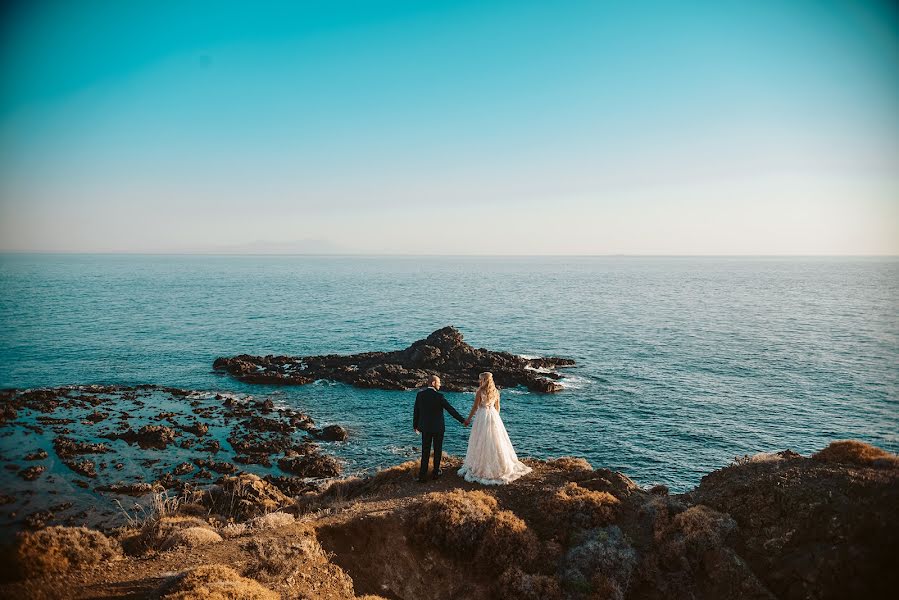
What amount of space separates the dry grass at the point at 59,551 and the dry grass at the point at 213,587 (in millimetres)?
2554

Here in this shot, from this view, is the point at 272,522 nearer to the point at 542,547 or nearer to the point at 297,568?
the point at 297,568

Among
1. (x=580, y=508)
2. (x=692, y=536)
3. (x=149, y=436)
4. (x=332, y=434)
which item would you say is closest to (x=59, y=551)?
(x=580, y=508)

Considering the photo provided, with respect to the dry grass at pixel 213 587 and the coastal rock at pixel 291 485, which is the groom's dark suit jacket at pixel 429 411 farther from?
the coastal rock at pixel 291 485

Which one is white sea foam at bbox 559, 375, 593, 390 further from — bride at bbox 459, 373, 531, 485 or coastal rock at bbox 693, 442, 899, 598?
bride at bbox 459, 373, 531, 485

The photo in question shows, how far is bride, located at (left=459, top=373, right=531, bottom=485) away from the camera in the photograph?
14227 mm

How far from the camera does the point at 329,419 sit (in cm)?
3825

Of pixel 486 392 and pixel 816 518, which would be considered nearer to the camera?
A: pixel 816 518

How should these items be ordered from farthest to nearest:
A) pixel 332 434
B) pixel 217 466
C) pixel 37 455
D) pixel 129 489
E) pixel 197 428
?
pixel 197 428 → pixel 332 434 → pixel 37 455 → pixel 217 466 → pixel 129 489

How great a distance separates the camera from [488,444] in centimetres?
1429

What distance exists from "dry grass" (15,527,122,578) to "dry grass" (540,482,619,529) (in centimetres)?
1009

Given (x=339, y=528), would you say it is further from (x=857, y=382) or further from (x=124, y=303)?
(x=124, y=303)

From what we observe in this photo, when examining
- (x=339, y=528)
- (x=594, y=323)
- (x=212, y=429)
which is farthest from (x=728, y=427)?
(x=594, y=323)

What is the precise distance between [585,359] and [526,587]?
155 feet

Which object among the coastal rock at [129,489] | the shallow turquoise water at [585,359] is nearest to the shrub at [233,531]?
the coastal rock at [129,489]
